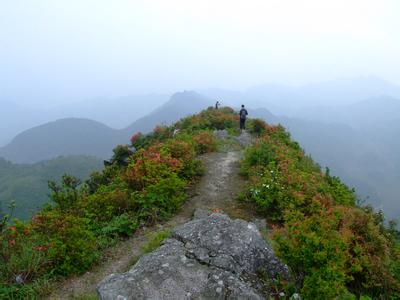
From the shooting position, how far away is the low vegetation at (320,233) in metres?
5.30

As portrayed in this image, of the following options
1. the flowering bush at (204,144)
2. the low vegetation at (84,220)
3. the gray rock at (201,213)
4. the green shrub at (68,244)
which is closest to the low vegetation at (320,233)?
the gray rock at (201,213)

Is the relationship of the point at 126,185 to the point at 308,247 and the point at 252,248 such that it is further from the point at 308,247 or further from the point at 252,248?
the point at 308,247

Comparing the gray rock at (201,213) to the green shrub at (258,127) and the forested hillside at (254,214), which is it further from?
the green shrub at (258,127)

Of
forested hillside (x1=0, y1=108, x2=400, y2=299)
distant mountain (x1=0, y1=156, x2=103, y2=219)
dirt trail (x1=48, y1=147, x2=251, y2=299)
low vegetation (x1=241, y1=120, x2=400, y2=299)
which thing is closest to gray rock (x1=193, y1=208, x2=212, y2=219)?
dirt trail (x1=48, y1=147, x2=251, y2=299)

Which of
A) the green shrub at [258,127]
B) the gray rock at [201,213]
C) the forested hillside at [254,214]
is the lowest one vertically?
the green shrub at [258,127]

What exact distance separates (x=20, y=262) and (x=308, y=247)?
5.42 metres

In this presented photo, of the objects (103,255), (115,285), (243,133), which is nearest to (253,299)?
(115,285)

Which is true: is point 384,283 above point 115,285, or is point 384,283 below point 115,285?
below

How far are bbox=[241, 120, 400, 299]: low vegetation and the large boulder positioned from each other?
0.55m

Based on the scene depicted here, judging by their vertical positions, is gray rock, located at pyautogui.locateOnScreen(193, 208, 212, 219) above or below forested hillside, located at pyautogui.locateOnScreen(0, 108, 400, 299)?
below

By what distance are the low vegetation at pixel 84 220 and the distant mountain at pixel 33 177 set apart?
81.8m

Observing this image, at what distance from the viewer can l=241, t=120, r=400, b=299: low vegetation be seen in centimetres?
530

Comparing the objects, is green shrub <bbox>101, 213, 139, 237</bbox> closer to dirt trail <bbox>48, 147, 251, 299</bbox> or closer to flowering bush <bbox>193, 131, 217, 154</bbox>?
dirt trail <bbox>48, 147, 251, 299</bbox>

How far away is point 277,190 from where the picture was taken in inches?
440
